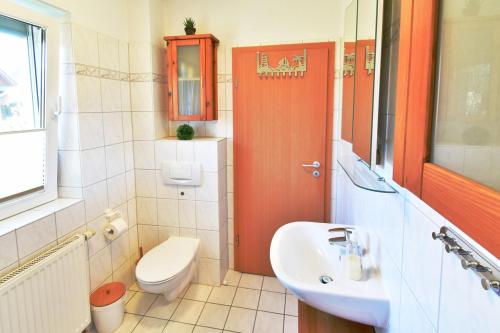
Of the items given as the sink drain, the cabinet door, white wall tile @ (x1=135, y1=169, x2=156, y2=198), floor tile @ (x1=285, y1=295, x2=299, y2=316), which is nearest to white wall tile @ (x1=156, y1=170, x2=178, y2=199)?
white wall tile @ (x1=135, y1=169, x2=156, y2=198)

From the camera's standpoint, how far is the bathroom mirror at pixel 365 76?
3.41 ft

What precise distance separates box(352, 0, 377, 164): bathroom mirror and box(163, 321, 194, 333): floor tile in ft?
5.48

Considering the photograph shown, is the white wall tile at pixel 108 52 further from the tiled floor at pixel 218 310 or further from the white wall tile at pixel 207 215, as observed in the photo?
the tiled floor at pixel 218 310

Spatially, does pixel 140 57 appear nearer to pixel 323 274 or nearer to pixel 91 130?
pixel 91 130

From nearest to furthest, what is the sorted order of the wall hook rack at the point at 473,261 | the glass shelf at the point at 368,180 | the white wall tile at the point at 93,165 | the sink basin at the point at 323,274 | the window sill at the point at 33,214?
1. the wall hook rack at the point at 473,261
2. the glass shelf at the point at 368,180
3. the sink basin at the point at 323,274
4. the window sill at the point at 33,214
5. the white wall tile at the point at 93,165

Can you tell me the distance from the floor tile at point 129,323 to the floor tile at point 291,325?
1.05 meters

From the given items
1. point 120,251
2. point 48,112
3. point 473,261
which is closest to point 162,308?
point 120,251

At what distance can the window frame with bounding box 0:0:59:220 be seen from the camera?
166cm

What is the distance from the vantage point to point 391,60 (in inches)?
35.0

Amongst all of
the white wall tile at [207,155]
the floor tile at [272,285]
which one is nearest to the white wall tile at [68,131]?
the white wall tile at [207,155]

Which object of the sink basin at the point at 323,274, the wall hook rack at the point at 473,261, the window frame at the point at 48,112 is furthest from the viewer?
the window frame at the point at 48,112

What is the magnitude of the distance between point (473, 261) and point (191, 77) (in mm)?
2345

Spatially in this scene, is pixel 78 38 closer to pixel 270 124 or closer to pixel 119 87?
pixel 119 87

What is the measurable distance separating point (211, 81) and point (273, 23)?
67cm
